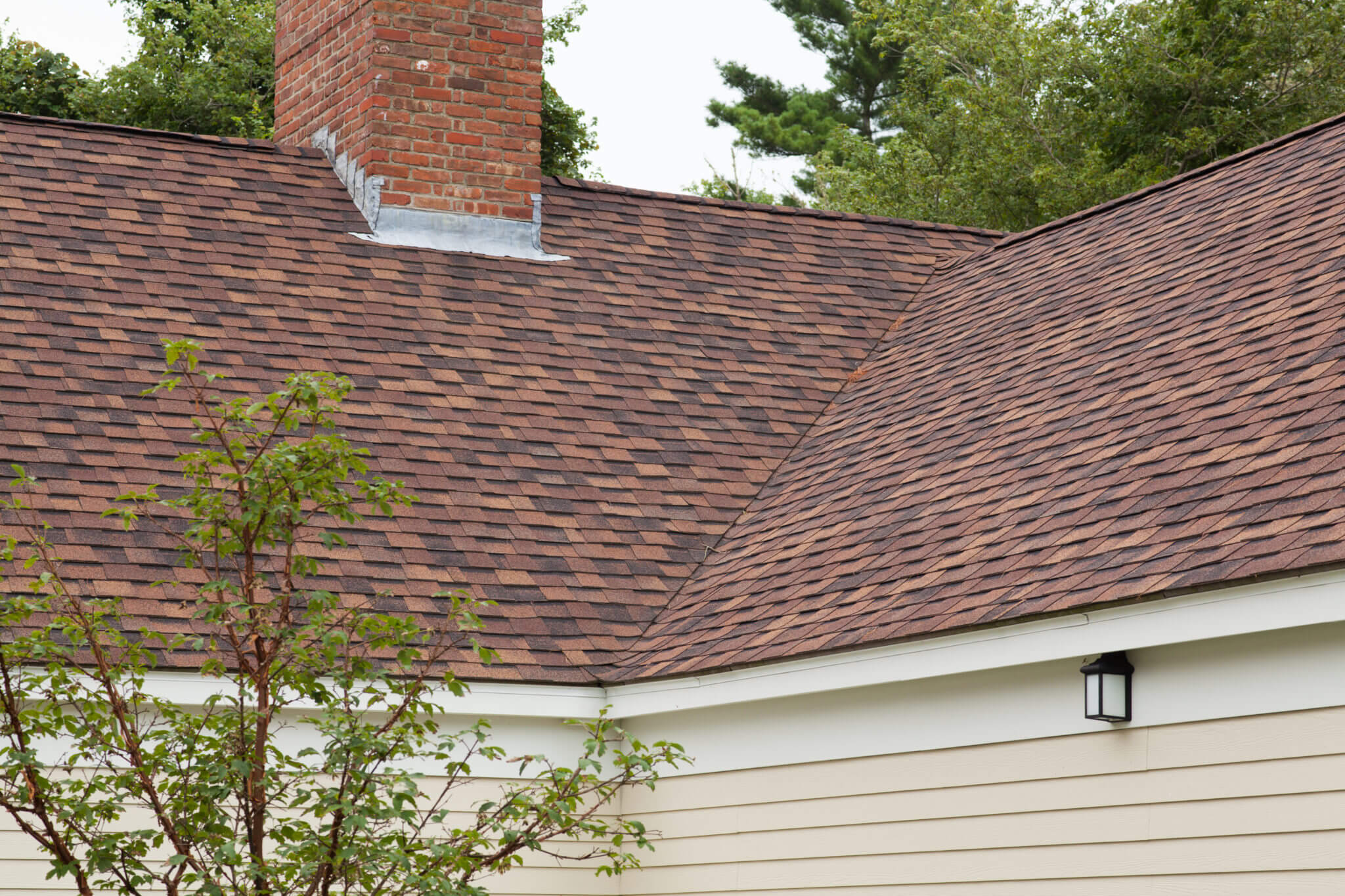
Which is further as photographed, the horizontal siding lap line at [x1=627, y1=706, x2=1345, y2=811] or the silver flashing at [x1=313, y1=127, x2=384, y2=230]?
the silver flashing at [x1=313, y1=127, x2=384, y2=230]

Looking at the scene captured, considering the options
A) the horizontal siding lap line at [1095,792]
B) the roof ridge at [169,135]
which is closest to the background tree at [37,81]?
the roof ridge at [169,135]

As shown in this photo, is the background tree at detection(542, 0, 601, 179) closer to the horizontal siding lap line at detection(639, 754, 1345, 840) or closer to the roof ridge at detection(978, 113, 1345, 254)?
the roof ridge at detection(978, 113, 1345, 254)

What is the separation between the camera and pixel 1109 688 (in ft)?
18.0

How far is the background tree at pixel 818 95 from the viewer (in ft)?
115

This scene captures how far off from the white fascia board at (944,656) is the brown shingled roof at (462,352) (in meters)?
0.19

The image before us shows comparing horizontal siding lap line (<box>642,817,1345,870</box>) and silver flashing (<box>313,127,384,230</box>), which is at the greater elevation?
silver flashing (<box>313,127,384,230</box>)

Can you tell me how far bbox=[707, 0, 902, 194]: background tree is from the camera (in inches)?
1384

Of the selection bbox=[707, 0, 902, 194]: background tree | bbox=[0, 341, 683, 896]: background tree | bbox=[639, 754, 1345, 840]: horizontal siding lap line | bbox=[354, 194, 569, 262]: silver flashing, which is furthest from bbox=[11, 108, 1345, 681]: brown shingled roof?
bbox=[707, 0, 902, 194]: background tree

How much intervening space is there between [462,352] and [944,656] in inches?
172

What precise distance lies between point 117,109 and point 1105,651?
18421 mm

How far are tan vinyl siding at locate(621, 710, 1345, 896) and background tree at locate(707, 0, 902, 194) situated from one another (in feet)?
91.9

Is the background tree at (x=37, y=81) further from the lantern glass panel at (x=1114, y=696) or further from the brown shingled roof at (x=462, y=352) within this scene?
the lantern glass panel at (x=1114, y=696)

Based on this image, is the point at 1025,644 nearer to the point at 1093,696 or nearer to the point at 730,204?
the point at 1093,696

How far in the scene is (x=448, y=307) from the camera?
10.0 metres
